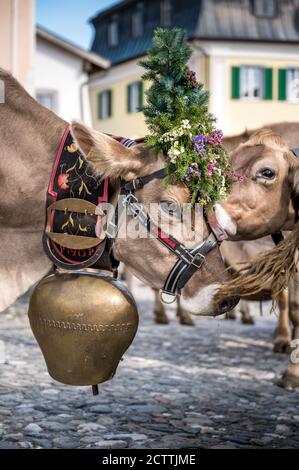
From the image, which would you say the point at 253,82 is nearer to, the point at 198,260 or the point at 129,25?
the point at 129,25

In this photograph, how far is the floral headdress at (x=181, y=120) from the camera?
367 cm

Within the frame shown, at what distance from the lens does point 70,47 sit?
84.8 feet

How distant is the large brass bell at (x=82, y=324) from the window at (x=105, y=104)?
92.7 feet

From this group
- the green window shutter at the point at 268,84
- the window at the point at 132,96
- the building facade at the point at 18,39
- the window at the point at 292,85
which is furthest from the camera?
the window at the point at 132,96

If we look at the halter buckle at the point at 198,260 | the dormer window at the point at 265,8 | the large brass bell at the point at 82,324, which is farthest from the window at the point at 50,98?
the halter buckle at the point at 198,260

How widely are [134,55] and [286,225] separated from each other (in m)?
26.7

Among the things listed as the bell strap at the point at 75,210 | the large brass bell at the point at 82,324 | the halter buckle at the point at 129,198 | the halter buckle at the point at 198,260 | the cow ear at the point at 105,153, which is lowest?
the large brass bell at the point at 82,324

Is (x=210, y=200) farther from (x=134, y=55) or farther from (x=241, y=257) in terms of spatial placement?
(x=134, y=55)

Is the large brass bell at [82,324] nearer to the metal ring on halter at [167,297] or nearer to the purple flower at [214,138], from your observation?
the metal ring on halter at [167,297]

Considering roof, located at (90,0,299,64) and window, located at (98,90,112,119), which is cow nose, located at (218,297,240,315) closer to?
roof, located at (90,0,299,64)

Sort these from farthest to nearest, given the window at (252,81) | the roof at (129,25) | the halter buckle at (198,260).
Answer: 1. the roof at (129,25)
2. the window at (252,81)
3. the halter buckle at (198,260)

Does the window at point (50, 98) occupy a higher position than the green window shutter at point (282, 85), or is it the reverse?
the green window shutter at point (282, 85)

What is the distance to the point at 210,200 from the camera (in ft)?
12.1
